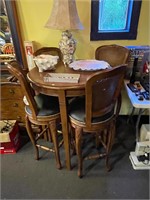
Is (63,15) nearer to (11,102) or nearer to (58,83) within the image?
(58,83)

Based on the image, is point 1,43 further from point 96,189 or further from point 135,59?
point 96,189

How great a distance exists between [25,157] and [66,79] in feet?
3.45

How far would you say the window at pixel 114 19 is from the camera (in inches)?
65.5

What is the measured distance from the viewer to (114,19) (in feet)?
5.82

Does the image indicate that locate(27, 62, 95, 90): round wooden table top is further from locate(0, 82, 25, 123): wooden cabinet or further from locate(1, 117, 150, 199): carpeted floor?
locate(1, 117, 150, 199): carpeted floor

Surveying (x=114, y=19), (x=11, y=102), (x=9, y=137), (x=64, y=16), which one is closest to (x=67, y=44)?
(x=64, y=16)

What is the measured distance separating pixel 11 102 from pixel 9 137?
391mm

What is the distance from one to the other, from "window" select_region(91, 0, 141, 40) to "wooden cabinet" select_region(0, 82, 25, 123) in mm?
1028

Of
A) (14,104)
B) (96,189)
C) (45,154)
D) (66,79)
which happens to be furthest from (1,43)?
(96,189)

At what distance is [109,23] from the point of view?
179 centimetres

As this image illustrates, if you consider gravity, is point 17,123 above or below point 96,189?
above

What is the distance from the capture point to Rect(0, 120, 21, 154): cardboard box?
1.68 metres

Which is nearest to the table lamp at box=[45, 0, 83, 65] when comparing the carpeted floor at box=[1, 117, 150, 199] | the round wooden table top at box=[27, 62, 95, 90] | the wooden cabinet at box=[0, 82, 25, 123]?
the round wooden table top at box=[27, 62, 95, 90]

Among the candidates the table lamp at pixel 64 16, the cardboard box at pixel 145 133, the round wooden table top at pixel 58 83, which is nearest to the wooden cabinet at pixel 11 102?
the round wooden table top at pixel 58 83
